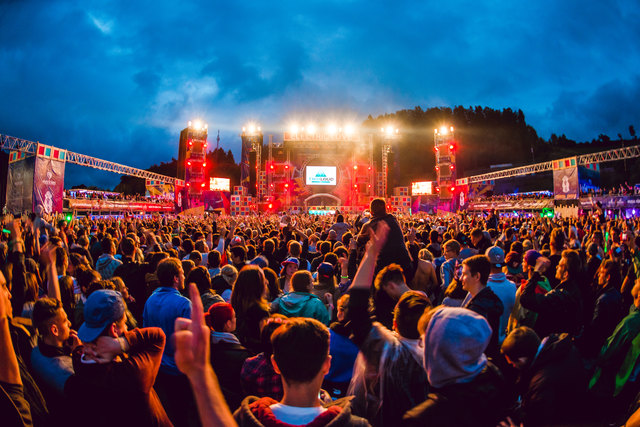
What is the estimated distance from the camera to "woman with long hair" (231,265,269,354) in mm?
3168

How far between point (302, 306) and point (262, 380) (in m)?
1.05

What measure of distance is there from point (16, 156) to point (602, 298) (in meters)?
26.9

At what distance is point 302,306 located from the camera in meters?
3.47

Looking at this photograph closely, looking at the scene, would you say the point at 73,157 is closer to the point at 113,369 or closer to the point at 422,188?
the point at 113,369

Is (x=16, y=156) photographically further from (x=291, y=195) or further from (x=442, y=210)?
(x=442, y=210)

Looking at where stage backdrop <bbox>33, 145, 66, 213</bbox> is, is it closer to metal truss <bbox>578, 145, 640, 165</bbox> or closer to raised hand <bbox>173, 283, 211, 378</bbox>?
raised hand <bbox>173, 283, 211, 378</bbox>

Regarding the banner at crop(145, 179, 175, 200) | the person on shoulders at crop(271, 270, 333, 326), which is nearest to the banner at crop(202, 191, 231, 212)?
the banner at crop(145, 179, 175, 200)

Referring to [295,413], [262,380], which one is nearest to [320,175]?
[262,380]

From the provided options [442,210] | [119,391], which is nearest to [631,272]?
[119,391]

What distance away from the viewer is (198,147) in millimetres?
44156

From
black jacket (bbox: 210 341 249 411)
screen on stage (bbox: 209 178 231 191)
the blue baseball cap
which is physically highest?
screen on stage (bbox: 209 178 231 191)

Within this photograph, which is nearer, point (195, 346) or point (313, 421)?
point (195, 346)

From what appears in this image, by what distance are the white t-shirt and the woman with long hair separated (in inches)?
64.8

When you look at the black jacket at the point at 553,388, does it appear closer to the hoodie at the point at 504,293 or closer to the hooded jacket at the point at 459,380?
the hooded jacket at the point at 459,380
